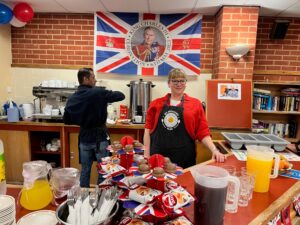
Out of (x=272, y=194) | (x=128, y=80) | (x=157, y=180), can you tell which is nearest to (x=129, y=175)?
(x=157, y=180)

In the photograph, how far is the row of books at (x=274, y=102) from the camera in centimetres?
344

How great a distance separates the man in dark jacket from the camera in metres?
2.39

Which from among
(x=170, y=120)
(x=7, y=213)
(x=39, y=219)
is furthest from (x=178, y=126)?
(x=7, y=213)

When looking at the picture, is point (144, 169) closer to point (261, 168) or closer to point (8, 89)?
point (261, 168)

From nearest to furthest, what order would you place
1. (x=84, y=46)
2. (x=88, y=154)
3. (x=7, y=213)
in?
(x=7, y=213) < (x=88, y=154) < (x=84, y=46)

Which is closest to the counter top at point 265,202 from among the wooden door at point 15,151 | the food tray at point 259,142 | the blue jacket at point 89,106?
the food tray at point 259,142

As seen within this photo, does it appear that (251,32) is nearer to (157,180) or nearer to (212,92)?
(212,92)

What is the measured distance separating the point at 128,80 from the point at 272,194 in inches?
115

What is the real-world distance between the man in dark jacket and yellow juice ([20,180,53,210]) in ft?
4.61

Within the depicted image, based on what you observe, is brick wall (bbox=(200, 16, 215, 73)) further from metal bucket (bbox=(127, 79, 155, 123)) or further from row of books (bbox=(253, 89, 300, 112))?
metal bucket (bbox=(127, 79, 155, 123))

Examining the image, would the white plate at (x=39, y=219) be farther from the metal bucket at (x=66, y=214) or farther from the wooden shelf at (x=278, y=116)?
the wooden shelf at (x=278, y=116)

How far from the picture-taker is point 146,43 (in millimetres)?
3641

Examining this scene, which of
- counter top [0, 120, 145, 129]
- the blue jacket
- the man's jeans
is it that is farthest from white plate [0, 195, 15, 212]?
counter top [0, 120, 145, 129]

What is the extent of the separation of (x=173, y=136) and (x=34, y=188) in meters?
1.15
